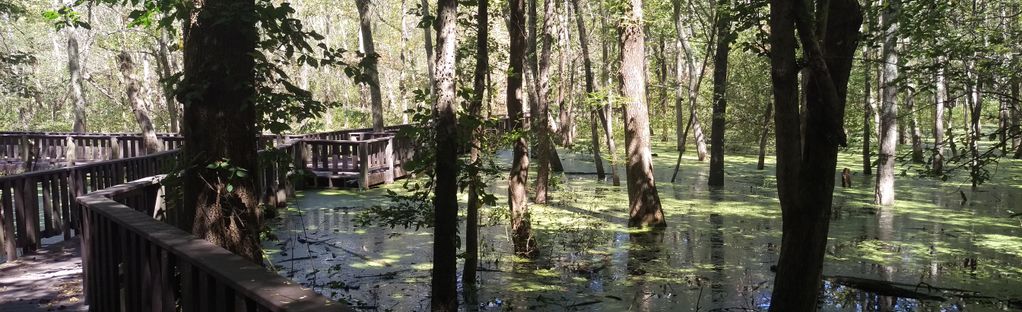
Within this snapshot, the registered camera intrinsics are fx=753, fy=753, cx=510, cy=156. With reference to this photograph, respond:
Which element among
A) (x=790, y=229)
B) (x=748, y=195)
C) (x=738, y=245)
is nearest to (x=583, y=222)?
(x=738, y=245)

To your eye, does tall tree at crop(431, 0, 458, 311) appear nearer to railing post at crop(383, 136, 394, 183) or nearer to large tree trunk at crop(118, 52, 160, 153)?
railing post at crop(383, 136, 394, 183)

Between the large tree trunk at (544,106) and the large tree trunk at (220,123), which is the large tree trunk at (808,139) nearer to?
the large tree trunk at (220,123)

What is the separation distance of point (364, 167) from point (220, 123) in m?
11.6

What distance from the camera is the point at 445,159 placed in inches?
223

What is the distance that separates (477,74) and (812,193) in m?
3.59

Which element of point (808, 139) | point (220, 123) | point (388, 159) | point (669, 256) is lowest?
point (669, 256)

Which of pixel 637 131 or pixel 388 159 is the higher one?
pixel 637 131

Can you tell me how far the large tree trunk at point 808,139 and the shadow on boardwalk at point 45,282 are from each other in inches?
199

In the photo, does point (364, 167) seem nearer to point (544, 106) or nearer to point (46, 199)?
point (544, 106)

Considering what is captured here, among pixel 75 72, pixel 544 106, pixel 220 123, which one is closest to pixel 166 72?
pixel 75 72

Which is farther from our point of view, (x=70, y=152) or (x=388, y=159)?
(x=70, y=152)

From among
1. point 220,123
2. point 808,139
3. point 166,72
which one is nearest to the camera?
point 220,123

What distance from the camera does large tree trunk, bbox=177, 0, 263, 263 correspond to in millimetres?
4887

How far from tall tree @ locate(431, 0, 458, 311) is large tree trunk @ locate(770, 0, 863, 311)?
2.35 meters
